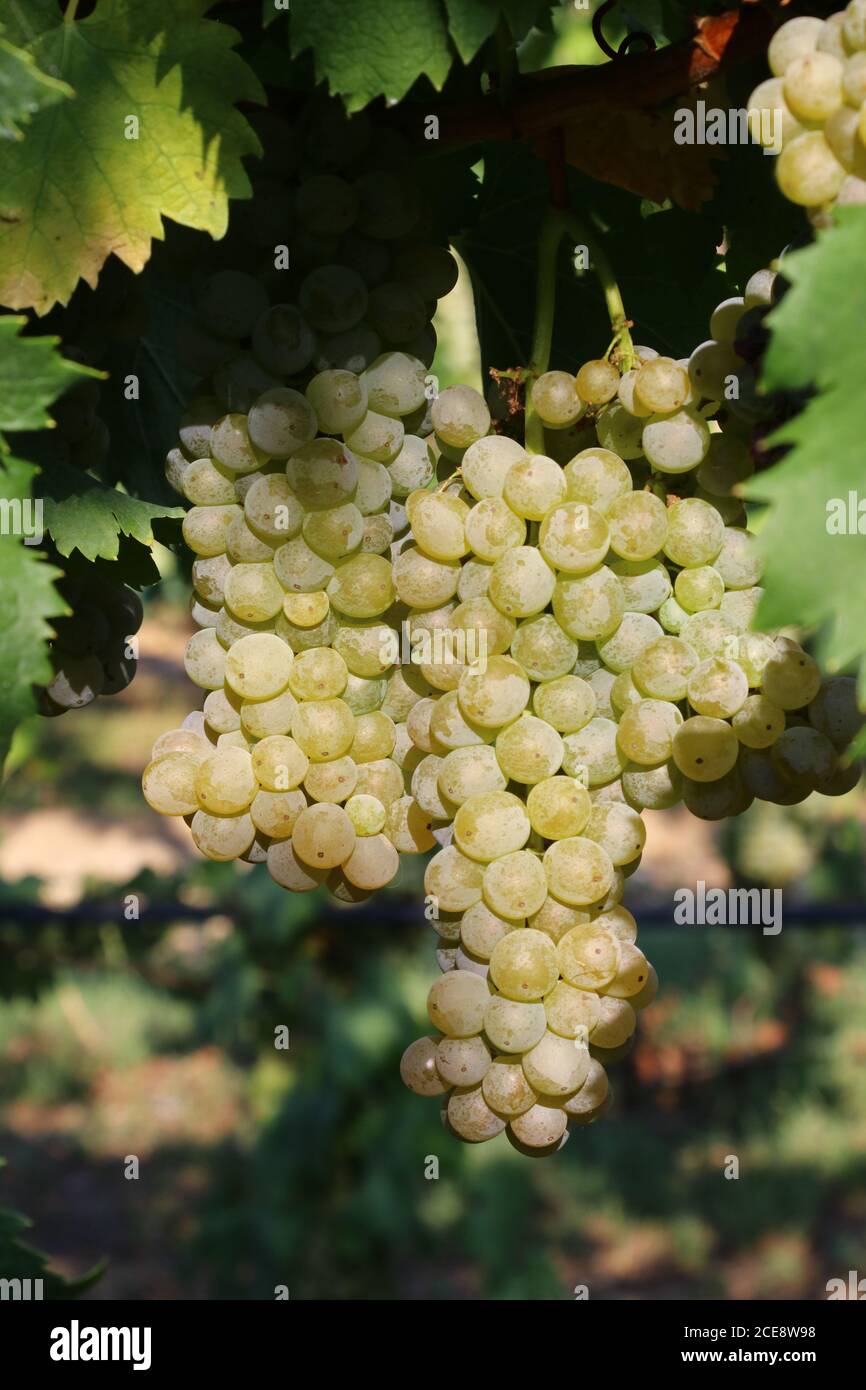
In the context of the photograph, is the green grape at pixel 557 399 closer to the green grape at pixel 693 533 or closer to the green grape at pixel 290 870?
the green grape at pixel 693 533

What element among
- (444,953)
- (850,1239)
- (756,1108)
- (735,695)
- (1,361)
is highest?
(1,361)

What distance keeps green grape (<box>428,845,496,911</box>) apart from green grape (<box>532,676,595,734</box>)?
0.24 ft

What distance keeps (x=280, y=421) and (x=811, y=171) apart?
0.27m

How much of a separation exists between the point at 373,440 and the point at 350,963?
2.21 m

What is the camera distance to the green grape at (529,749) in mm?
665

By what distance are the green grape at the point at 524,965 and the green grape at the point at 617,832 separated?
0.16 feet

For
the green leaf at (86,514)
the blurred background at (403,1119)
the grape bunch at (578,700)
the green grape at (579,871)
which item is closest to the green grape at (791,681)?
the grape bunch at (578,700)

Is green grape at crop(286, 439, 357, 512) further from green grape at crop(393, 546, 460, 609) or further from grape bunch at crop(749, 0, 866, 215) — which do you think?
grape bunch at crop(749, 0, 866, 215)

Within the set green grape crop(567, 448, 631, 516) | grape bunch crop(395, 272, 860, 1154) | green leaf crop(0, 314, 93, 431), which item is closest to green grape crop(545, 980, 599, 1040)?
grape bunch crop(395, 272, 860, 1154)

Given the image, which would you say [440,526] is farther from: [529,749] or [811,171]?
[811,171]

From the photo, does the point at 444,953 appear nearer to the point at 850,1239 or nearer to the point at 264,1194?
the point at 264,1194

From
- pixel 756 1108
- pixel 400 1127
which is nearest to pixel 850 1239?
pixel 756 1108

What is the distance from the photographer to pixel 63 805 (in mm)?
4238

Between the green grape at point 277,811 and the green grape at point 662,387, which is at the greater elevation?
the green grape at point 662,387
